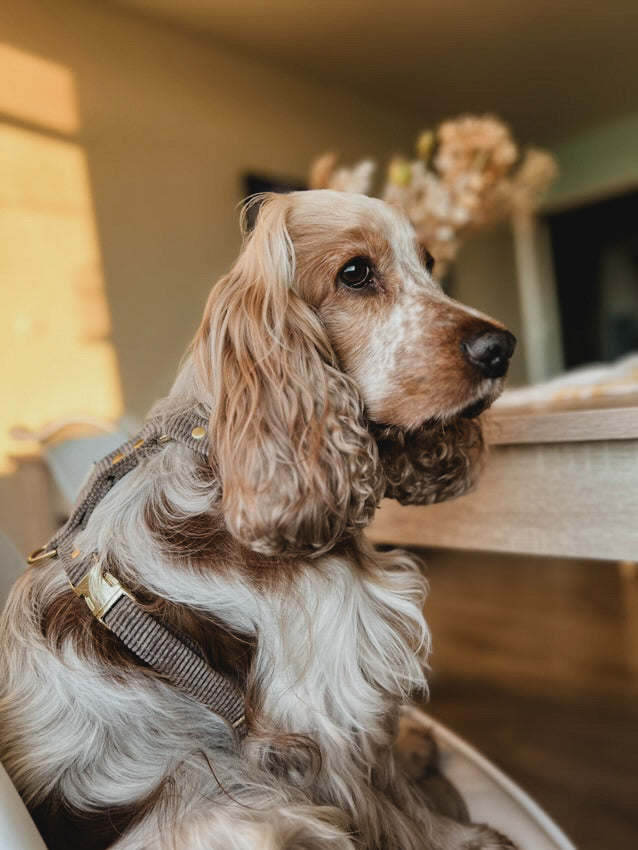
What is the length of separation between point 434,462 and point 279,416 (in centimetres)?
26

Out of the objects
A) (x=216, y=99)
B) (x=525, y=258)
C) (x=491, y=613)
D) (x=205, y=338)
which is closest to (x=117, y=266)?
(x=216, y=99)

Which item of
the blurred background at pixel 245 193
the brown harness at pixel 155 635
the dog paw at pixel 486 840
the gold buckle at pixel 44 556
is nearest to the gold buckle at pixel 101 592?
the brown harness at pixel 155 635

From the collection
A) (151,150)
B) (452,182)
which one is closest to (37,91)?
(151,150)

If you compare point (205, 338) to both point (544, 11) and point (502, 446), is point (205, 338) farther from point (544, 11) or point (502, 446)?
point (544, 11)

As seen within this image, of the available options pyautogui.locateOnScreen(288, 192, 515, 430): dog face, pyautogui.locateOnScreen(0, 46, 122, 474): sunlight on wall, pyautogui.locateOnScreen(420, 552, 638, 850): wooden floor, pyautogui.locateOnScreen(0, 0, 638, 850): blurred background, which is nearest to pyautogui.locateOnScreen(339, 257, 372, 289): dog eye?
pyautogui.locateOnScreen(288, 192, 515, 430): dog face

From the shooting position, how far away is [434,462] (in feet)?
2.99

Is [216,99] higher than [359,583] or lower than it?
higher

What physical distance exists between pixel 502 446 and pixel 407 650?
1.13 ft

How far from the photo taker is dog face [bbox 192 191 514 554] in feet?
2.32

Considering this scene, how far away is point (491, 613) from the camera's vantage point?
3.05m

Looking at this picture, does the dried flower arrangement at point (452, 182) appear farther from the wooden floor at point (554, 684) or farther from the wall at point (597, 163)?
the wall at point (597, 163)

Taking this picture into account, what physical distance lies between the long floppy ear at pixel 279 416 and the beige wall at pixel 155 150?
2.69 metres

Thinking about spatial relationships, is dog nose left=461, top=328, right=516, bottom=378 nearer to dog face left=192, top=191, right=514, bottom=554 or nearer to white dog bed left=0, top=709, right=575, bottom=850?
dog face left=192, top=191, right=514, bottom=554

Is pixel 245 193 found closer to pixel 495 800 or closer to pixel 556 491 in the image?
pixel 556 491
